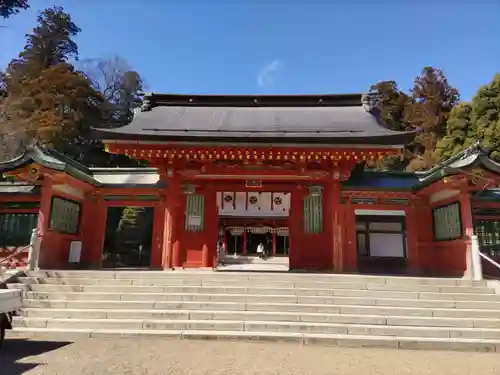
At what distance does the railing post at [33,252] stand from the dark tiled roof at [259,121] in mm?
3754

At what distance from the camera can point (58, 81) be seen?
3322 centimetres

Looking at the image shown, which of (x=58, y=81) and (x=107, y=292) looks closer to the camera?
(x=107, y=292)

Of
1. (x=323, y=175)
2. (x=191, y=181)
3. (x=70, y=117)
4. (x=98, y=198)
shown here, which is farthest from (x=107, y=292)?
(x=70, y=117)

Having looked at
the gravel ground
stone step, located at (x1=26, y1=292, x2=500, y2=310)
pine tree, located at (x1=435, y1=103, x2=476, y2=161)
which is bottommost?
the gravel ground

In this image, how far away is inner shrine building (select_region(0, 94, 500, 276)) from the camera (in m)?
11.7

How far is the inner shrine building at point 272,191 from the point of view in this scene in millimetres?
11727

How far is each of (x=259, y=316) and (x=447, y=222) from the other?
807 centimetres

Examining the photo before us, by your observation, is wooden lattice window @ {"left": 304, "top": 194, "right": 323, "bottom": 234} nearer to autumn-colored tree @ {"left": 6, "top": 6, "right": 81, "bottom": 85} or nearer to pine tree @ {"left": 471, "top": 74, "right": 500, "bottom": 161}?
pine tree @ {"left": 471, "top": 74, "right": 500, "bottom": 161}

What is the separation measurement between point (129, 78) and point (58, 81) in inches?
508

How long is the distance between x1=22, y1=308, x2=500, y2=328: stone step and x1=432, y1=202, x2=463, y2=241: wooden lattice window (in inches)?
168

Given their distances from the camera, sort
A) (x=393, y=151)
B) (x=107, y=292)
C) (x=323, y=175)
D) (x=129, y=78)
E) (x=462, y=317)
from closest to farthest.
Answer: (x=462, y=317)
(x=107, y=292)
(x=393, y=151)
(x=323, y=175)
(x=129, y=78)

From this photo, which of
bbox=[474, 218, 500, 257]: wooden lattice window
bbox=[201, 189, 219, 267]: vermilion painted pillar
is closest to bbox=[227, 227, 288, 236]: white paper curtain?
bbox=[201, 189, 219, 267]: vermilion painted pillar

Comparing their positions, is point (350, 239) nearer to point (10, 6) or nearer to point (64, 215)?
point (64, 215)

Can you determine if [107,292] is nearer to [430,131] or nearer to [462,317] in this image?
[462,317]
